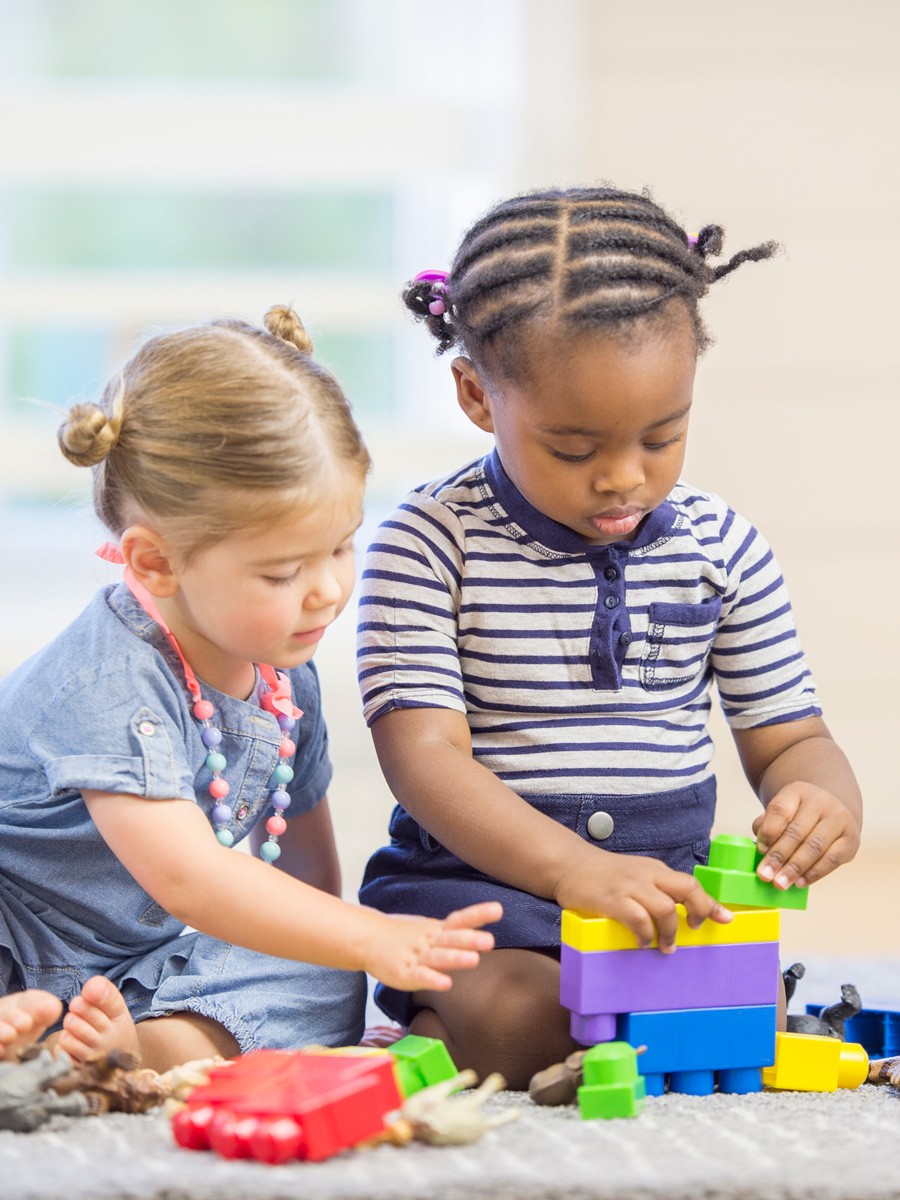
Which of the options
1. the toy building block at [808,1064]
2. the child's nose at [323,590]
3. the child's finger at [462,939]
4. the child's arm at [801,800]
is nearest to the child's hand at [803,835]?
the child's arm at [801,800]

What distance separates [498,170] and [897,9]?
588 mm

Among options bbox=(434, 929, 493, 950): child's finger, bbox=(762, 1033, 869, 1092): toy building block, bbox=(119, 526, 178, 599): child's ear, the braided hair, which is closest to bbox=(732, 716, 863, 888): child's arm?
bbox=(762, 1033, 869, 1092): toy building block

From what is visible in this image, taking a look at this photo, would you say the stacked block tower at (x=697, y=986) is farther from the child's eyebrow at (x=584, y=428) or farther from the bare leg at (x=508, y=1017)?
the child's eyebrow at (x=584, y=428)

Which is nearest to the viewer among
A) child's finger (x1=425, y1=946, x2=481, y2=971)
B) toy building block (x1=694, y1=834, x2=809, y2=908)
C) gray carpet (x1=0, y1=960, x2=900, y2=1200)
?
gray carpet (x1=0, y1=960, x2=900, y2=1200)

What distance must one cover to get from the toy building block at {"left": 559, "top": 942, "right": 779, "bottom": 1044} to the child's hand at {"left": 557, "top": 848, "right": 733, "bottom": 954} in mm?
17

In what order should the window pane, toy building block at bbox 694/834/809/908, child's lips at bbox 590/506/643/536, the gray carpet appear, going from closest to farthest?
the gray carpet, toy building block at bbox 694/834/809/908, child's lips at bbox 590/506/643/536, the window pane

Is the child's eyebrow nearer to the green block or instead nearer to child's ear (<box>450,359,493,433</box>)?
child's ear (<box>450,359,493,433</box>)

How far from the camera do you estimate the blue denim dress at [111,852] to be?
0.86 m

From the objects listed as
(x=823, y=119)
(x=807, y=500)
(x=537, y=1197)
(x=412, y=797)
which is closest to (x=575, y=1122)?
(x=537, y=1197)

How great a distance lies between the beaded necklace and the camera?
0.91 m

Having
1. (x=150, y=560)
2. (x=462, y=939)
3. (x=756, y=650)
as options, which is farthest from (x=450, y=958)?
(x=756, y=650)

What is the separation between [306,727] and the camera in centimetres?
108

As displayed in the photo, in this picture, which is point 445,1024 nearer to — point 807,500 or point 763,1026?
point 763,1026

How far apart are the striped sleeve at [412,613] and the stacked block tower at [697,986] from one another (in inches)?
8.6
